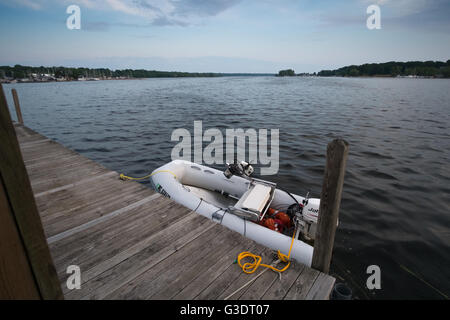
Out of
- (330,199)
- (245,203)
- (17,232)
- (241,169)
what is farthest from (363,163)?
(17,232)

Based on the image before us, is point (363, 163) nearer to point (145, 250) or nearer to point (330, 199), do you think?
point (330, 199)

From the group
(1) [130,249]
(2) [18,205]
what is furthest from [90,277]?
(2) [18,205]

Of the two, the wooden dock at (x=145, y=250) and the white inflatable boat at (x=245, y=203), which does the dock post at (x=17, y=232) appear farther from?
the white inflatable boat at (x=245, y=203)

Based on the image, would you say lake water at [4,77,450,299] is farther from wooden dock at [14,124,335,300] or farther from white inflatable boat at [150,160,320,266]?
wooden dock at [14,124,335,300]

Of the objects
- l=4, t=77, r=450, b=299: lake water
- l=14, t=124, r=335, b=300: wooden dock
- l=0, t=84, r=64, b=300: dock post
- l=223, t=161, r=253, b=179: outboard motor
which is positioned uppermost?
l=0, t=84, r=64, b=300: dock post

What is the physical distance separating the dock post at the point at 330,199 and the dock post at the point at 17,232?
2.21 metres

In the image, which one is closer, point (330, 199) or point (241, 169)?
point (330, 199)

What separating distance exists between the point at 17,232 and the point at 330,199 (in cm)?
238

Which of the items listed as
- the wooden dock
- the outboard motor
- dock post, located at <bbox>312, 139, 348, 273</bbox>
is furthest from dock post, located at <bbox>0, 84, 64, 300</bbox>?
the outboard motor

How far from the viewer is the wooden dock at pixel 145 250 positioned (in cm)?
226

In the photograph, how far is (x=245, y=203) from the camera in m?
3.78

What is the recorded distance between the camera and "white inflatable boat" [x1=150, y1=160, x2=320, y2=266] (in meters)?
3.50

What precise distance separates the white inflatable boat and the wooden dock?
1.90 feet

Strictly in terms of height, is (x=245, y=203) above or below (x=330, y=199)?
below
